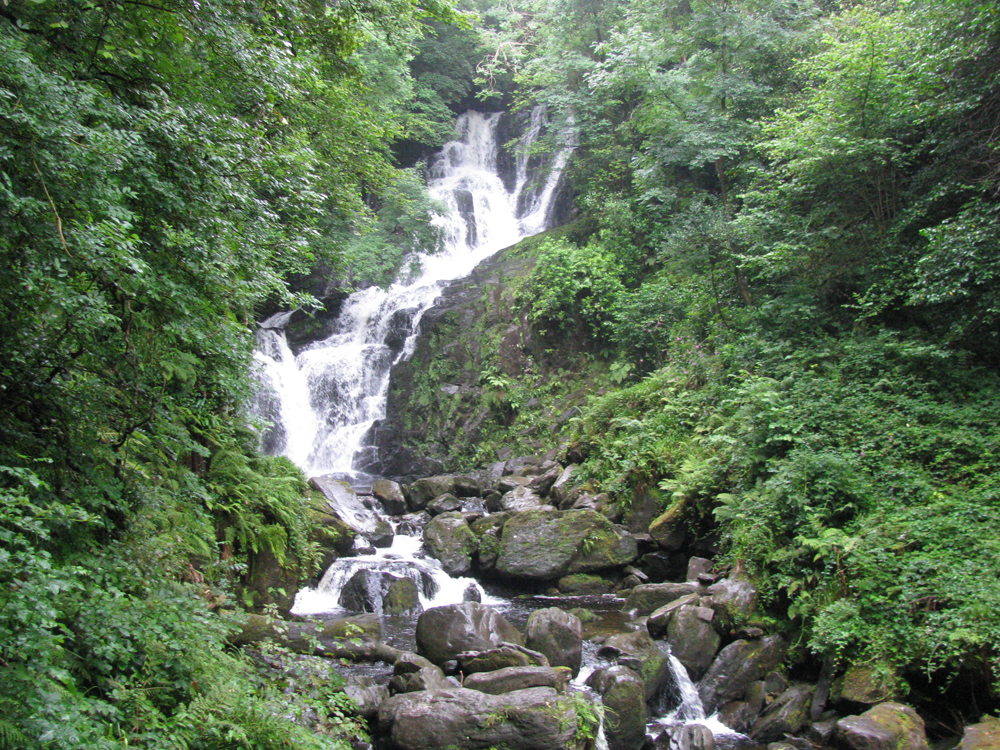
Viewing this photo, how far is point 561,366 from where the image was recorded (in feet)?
58.1

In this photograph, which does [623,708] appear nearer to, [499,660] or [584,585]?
[499,660]

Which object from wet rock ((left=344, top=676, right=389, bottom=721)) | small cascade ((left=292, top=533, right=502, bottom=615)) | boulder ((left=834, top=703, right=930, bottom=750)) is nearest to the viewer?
boulder ((left=834, top=703, right=930, bottom=750))

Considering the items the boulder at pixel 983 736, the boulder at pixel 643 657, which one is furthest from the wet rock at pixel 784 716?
the boulder at pixel 983 736

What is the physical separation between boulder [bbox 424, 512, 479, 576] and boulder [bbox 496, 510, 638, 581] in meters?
0.73

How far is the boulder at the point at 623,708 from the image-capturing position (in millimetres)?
5918

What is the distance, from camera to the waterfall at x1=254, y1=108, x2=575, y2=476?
17469 millimetres

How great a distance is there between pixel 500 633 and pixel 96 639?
489 centimetres

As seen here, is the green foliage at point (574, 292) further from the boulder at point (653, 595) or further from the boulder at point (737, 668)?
the boulder at point (737, 668)

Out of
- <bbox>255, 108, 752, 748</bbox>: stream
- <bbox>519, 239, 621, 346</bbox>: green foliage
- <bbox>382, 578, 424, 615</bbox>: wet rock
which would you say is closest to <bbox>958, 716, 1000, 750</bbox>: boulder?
<bbox>255, 108, 752, 748</bbox>: stream

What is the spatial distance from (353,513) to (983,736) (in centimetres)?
1019

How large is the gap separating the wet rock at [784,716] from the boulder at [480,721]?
2.18 metres

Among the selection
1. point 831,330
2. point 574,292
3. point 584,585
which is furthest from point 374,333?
point 831,330

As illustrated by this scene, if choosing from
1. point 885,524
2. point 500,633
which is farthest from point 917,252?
point 500,633

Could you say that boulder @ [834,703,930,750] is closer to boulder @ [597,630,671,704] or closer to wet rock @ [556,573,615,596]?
boulder @ [597,630,671,704]
